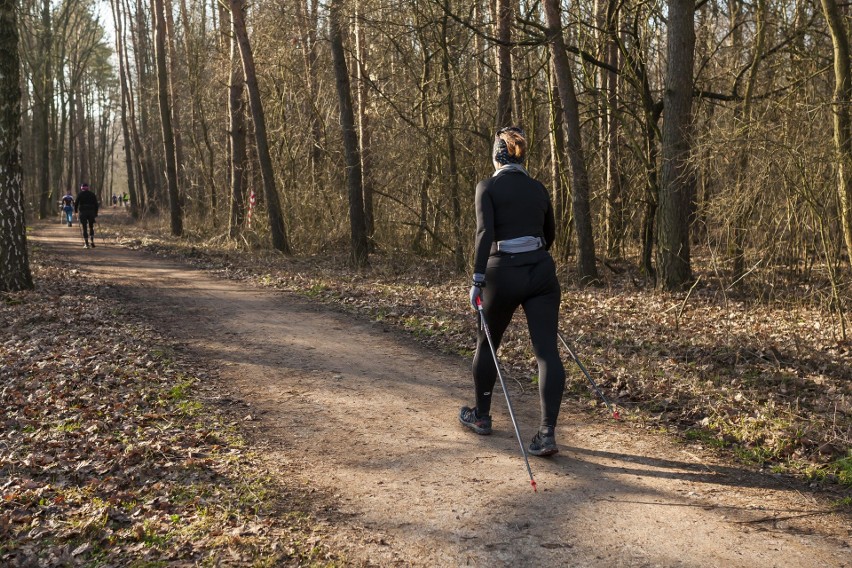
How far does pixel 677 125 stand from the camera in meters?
11.4

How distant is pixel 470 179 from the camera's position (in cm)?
1586

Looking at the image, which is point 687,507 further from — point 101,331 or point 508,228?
point 101,331

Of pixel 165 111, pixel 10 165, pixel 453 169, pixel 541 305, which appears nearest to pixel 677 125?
pixel 453 169

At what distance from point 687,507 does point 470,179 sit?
11993mm

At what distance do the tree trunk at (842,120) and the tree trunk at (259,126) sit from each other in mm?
13790

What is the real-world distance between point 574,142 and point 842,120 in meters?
4.84

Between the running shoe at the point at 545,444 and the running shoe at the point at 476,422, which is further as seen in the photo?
the running shoe at the point at 476,422

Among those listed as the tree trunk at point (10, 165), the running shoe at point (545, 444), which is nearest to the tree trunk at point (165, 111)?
the tree trunk at point (10, 165)

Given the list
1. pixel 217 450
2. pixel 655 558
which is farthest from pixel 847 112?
pixel 217 450

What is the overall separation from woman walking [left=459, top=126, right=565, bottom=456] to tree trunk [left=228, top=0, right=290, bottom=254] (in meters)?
15.2

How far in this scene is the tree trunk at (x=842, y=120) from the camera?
8211 mm

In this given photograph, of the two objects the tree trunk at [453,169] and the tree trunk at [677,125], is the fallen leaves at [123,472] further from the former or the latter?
the tree trunk at [453,169]

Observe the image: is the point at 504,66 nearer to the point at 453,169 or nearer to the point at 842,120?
the point at 453,169

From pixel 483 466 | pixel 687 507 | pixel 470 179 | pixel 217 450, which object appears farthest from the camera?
pixel 470 179
